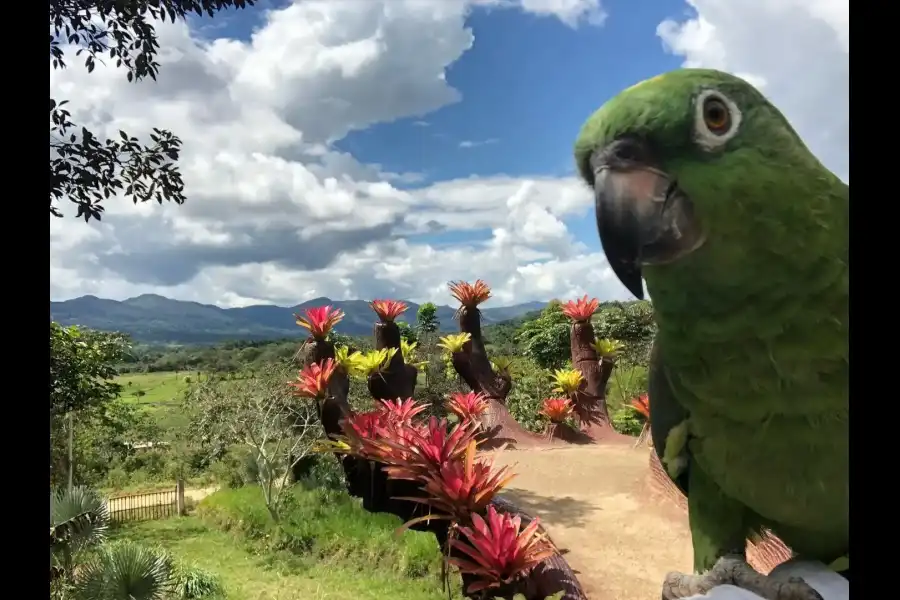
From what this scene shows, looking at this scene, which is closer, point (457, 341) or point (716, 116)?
point (716, 116)

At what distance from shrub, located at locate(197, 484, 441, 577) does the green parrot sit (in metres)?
4.82

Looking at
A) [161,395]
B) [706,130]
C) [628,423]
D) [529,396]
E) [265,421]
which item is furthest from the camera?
[161,395]

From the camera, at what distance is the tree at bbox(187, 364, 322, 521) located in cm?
843

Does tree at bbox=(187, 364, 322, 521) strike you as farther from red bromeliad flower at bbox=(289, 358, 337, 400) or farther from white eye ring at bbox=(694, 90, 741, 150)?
white eye ring at bbox=(694, 90, 741, 150)

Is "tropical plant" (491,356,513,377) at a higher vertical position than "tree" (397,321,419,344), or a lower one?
lower

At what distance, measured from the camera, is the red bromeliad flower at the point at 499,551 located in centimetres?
199

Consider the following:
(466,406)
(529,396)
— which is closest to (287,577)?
(466,406)

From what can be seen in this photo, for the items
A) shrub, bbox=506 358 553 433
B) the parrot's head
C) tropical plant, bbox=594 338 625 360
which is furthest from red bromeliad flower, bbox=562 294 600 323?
the parrot's head

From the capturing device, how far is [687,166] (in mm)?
1487

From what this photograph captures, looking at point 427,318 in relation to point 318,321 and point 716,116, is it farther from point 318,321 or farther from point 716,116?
point 716,116

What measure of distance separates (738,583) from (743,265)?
1105 mm

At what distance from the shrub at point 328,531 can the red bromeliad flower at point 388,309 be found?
2.40 metres
